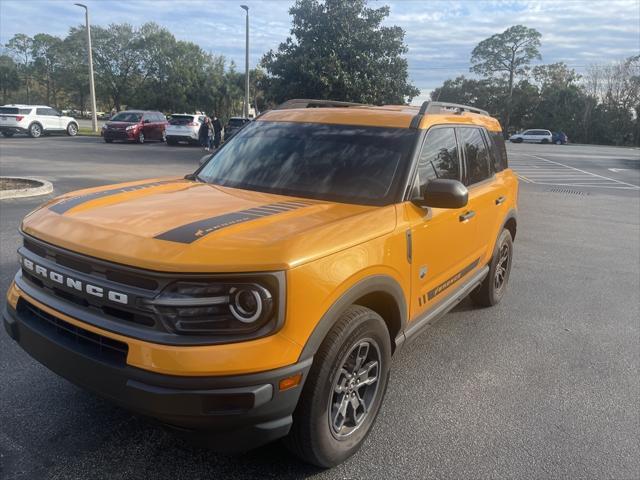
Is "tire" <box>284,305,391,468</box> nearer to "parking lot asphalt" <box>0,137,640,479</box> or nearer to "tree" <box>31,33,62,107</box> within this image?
"parking lot asphalt" <box>0,137,640,479</box>

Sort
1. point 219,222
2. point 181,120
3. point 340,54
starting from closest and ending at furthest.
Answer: point 219,222 → point 340,54 → point 181,120

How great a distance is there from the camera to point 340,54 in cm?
1916

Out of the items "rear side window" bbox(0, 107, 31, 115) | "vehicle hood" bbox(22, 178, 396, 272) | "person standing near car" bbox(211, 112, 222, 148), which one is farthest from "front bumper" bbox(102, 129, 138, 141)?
"vehicle hood" bbox(22, 178, 396, 272)

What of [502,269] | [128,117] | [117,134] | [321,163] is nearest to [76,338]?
[321,163]

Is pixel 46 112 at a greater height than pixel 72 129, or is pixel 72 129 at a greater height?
pixel 46 112

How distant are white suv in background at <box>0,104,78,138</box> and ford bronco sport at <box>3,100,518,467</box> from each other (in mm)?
28864

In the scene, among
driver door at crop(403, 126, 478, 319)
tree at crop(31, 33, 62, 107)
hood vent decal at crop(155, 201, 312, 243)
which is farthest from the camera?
tree at crop(31, 33, 62, 107)

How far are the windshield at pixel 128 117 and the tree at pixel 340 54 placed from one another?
10.8 m

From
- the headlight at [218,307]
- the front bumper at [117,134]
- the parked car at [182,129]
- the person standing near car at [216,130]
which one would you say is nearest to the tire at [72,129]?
the front bumper at [117,134]

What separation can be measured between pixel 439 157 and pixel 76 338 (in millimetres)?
2702

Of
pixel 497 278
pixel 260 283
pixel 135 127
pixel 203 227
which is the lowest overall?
pixel 497 278

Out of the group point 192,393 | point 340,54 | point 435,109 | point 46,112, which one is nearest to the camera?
point 192,393

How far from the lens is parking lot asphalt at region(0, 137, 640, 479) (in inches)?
109

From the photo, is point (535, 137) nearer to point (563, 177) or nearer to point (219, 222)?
point (563, 177)
